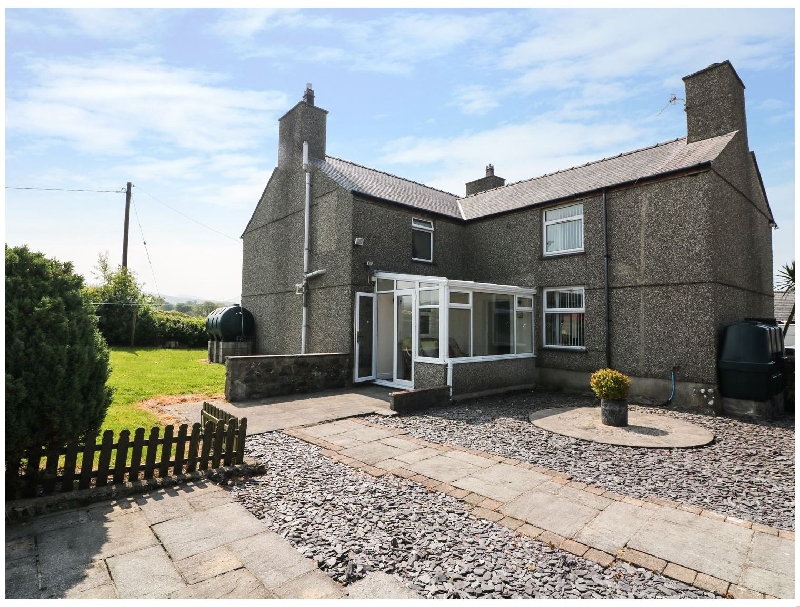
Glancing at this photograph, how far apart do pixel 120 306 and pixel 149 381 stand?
1316 centimetres

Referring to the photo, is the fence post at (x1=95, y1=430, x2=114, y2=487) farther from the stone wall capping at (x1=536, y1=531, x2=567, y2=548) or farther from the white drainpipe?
the white drainpipe

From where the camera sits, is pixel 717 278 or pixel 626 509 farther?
pixel 717 278

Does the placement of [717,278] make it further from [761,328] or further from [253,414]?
[253,414]

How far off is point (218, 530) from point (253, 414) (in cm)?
486

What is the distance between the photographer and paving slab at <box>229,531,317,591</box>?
10.0ft

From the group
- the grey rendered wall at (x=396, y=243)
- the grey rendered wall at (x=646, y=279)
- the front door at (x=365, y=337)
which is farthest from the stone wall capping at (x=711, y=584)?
the grey rendered wall at (x=396, y=243)

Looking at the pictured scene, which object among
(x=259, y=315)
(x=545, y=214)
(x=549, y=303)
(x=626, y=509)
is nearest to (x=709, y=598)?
(x=626, y=509)

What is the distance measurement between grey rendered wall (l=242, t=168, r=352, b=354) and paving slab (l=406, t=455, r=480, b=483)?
6.50 m

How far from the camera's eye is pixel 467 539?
367cm

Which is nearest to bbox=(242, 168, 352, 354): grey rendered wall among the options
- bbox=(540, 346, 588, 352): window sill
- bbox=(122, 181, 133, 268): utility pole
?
bbox=(540, 346, 588, 352): window sill

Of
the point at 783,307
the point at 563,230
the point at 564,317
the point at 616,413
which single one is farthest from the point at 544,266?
the point at 783,307

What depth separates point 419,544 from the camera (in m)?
3.57

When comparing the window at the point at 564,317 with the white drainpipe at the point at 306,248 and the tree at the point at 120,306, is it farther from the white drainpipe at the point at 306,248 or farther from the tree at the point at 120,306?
the tree at the point at 120,306

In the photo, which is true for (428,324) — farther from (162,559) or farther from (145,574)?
(145,574)
